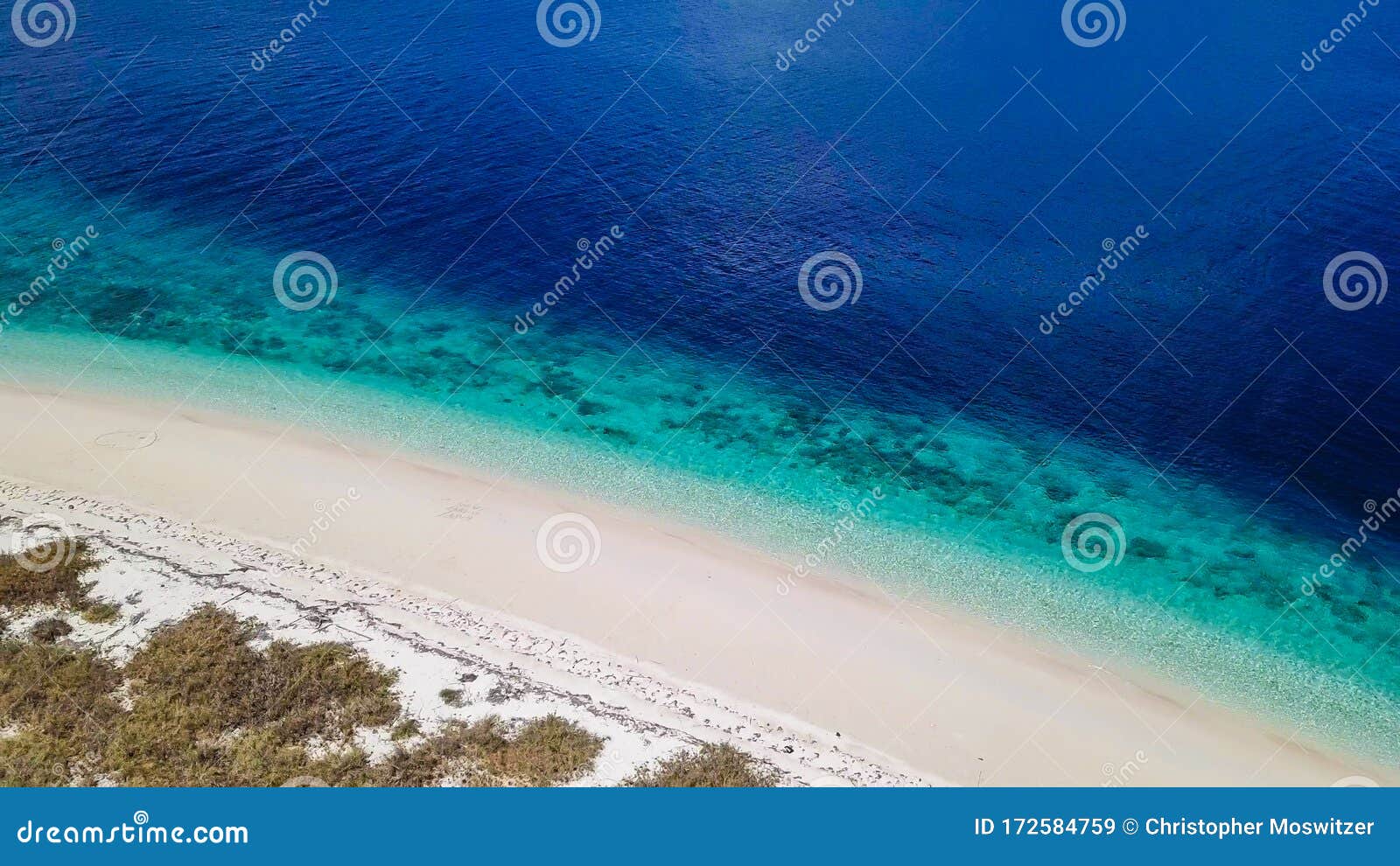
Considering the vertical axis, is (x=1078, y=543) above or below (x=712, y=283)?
below

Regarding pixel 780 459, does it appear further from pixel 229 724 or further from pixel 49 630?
pixel 49 630

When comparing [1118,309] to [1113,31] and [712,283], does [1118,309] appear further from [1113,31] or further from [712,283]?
[1113,31]

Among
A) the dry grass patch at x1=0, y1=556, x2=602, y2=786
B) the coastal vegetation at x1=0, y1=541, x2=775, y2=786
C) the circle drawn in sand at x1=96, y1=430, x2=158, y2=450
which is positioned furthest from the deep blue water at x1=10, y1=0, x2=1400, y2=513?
the dry grass patch at x1=0, y1=556, x2=602, y2=786

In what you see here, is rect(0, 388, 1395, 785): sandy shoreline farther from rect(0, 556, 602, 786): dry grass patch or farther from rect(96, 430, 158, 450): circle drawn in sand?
rect(0, 556, 602, 786): dry grass patch

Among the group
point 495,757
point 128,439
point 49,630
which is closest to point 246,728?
point 495,757

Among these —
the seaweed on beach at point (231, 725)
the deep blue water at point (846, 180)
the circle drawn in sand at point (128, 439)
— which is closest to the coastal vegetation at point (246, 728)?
the seaweed on beach at point (231, 725)

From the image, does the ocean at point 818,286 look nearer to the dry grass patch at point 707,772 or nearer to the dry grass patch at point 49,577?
the dry grass patch at point 707,772

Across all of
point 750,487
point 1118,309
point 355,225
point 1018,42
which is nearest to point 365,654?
point 750,487
